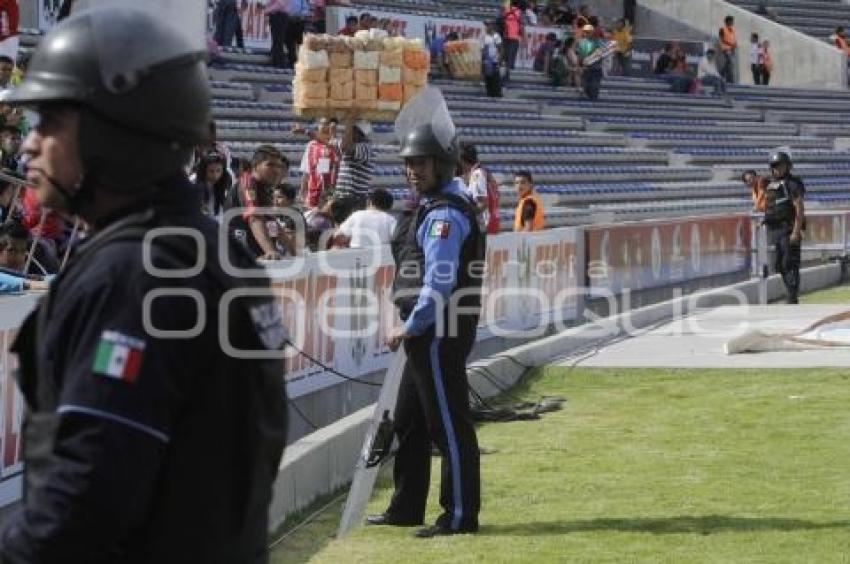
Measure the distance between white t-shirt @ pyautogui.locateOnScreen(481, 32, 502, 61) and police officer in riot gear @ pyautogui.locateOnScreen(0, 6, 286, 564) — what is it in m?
29.9

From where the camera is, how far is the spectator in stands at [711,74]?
42.5 m

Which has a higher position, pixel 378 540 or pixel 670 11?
pixel 670 11

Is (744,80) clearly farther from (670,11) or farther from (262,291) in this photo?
(262,291)

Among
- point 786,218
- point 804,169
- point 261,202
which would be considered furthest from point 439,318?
point 804,169

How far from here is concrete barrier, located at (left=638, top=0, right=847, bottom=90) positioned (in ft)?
153

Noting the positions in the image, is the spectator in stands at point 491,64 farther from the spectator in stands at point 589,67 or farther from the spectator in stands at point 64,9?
the spectator in stands at point 64,9

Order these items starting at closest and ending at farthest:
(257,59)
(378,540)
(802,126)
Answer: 1. (378,540)
2. (257,59)
3. (802,126)

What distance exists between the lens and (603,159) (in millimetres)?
33312

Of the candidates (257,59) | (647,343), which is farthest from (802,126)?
(647,343)

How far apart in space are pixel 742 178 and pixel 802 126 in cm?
748

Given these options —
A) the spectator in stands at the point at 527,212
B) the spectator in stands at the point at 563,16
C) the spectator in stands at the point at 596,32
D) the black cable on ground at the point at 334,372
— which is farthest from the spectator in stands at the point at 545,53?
the black cable on ground at the point at 334,372

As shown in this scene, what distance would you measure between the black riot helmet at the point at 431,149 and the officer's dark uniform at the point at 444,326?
0.07 feet

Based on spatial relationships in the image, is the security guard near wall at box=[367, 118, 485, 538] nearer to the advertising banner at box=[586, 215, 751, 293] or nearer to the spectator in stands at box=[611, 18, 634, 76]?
the advertising banner at box=[586, 215, 751, 293]

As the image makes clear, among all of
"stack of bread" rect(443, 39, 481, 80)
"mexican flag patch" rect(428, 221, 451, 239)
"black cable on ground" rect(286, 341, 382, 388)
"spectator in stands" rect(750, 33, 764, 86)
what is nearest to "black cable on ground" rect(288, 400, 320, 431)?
"black cable on ground" rect(286, 341, 382, 388)
